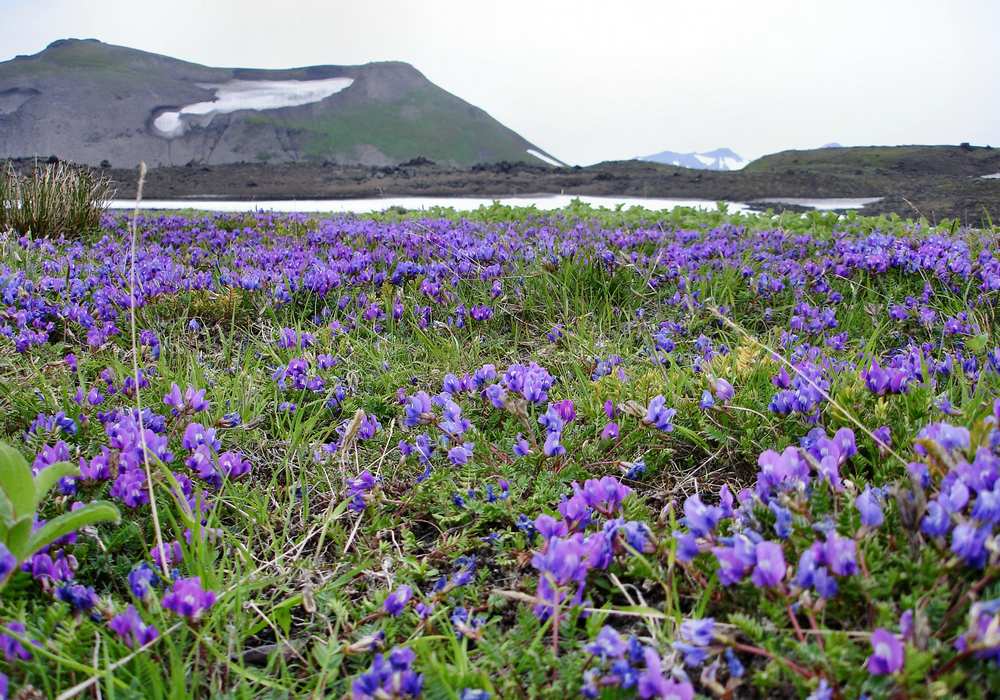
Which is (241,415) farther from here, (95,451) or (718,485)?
(718,485)

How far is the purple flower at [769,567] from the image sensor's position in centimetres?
125

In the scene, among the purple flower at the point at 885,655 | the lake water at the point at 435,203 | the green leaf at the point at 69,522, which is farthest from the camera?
the lake water at the point at 435,203

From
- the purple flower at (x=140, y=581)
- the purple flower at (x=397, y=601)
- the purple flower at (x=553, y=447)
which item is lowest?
the purple flower at (x=397, y=601)

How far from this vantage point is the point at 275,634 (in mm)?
1683

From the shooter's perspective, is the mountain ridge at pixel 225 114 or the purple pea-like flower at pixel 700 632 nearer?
the purple pea-like flower at pixel 700 632

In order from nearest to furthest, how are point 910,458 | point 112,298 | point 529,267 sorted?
1. point 910,458
2. point 112,298
3. point 529,267

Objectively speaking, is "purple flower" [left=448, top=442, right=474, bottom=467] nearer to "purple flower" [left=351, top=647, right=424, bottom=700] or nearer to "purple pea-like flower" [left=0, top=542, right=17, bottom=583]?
"purple flower" [left=351, top=647, right=424, bottom=700]

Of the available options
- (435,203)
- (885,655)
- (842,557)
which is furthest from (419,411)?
(435,203)

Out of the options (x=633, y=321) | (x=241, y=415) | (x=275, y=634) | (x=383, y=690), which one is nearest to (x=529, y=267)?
(x=633, y=321)

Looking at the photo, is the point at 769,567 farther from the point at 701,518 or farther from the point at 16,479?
the point at 16,479

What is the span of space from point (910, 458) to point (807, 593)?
2.71 ft

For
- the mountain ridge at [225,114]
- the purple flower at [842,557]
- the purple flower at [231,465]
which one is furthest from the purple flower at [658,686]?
the mountain ridge at [225,114]

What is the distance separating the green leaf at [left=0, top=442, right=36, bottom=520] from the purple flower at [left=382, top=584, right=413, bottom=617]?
810 millimetres

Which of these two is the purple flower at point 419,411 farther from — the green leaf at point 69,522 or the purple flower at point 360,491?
the green leaf at point 69,522
